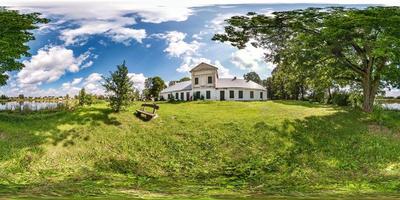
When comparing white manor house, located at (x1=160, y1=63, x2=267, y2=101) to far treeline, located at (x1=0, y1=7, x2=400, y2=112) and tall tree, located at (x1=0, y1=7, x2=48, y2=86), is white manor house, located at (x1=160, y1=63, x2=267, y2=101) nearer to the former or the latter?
far treeline, located at (x1=0, y1=7, x2=400, y2=112)

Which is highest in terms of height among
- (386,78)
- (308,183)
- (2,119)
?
(386,78)

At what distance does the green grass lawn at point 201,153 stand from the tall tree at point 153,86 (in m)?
1.72

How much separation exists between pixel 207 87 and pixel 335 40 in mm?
5336

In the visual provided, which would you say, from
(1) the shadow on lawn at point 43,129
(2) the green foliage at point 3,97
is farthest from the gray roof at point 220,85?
(1) the shadow on lawn at point 43,129

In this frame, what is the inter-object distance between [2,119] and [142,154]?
20.7 feet

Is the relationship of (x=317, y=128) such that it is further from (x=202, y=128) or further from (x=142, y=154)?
(x=142, y=154)

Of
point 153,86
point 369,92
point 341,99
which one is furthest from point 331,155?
point 341,99

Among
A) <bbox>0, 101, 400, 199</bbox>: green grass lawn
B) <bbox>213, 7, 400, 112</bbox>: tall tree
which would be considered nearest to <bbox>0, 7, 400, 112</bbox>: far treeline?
<bbox>213, 7, 400, 112</bbox>: tall tree

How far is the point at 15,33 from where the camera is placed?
11.0 meters

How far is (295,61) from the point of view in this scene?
18875 mm

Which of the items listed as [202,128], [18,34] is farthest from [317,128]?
[18,34]

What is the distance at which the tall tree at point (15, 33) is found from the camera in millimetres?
9300

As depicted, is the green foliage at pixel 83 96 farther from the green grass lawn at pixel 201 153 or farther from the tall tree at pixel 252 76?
the tall tree at pixel 252 76

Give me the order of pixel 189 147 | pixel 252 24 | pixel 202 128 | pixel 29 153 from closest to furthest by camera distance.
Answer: pixel 252 24
pixel 29 153
pixel 189 147
pixel 202 128
